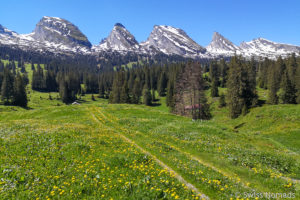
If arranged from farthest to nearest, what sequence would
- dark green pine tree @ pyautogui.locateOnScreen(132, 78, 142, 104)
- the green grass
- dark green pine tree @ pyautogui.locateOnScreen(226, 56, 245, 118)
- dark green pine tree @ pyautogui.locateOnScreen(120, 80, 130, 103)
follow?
dark green pine tree @ pyautogui.locateOnScreen(132, 78, 142, 104) → dark green pine tree @ pyautogui.locateOnScreen(120, 80, 130, 103) → dark green pine tree @ pyautogui.locateOnScreen(226, 56, 245, 118) → the green grass

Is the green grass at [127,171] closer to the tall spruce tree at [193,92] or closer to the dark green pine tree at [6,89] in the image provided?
the tall spruce tree at [193,92]

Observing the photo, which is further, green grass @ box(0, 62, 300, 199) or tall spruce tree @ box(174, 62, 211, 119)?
tall spruce tree @ box(174, 62, 211, 119)

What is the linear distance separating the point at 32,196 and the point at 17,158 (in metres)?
5.35

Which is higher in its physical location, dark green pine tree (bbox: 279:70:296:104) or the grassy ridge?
dark green pine tree (bbox: 279:70:296:104)

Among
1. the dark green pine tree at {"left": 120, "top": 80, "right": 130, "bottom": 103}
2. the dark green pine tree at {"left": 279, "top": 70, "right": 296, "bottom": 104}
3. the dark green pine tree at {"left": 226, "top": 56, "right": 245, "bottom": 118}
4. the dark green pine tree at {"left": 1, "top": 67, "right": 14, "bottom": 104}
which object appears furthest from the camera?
the dark green pine tree at {"left": 1, "top": 67, "right": 14, "bottom": 104}

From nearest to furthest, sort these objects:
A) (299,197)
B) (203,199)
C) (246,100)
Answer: (203,199) → (299,197) → (246,100)

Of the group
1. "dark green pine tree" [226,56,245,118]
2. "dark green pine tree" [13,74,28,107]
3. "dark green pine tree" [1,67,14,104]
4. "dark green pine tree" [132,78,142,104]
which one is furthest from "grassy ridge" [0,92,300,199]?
"dark green pine tree" [1,67,14,104]

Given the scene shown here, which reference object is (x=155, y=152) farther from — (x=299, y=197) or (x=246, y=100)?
(x=246, y=100)

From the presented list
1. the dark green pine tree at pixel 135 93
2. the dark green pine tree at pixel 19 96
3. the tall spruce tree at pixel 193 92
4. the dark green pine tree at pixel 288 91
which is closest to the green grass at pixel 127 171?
the tall spruce tree at pixel 193 92

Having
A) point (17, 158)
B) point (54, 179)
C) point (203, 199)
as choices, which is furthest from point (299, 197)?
point (17, 158)

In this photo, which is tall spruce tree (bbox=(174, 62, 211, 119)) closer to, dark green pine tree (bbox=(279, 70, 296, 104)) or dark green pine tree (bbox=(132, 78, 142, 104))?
dark green pine tree (bbox=(279, 70, 296, 104))

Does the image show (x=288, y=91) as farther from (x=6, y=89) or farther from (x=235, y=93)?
(x=6, y=89)

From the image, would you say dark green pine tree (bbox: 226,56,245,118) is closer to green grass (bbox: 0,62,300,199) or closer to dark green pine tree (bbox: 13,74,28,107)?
green grass (bbox: 0,62,300,199)

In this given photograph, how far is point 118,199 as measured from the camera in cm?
719
